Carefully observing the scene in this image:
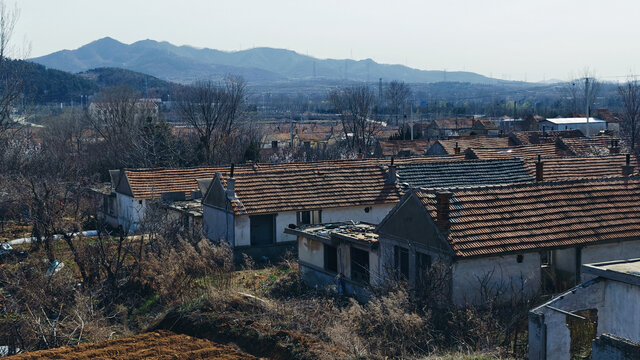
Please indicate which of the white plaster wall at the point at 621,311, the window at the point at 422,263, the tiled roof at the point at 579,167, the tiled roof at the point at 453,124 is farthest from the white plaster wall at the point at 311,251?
the tiled roof at the point at 453,124

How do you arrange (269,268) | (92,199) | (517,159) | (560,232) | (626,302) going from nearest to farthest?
(626,302) → (560,232) → (269,268) → (517,159) → (92,199)

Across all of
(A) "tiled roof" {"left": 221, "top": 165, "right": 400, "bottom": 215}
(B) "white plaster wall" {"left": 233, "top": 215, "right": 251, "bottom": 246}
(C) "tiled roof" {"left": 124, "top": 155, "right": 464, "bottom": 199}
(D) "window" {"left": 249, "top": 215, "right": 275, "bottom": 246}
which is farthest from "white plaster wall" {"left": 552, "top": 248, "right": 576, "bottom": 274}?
(C) "tiled roof" {"left": 124, "top": 155, "right": 464, "bottom": 199}

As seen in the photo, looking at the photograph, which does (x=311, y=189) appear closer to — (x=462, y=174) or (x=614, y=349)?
(x=462, y=174)

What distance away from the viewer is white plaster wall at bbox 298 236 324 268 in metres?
20.9

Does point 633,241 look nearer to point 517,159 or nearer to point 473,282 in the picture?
point 473,282

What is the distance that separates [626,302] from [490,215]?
4.53m

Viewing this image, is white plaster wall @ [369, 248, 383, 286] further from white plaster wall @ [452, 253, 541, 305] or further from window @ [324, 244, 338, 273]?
white plaster wall @ [452, 253, 541, 305]

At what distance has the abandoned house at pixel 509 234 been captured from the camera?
16.0 meters

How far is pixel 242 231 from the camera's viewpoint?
25031 millimetres

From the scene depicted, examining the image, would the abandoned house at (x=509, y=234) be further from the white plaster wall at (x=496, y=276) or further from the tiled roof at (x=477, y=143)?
the tiled roof at (x=477, y=143)

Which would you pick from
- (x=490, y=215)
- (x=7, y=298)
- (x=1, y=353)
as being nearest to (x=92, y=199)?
(x=7, y=298)

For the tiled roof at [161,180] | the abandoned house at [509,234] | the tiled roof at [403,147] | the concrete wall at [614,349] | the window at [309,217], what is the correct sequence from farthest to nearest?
the tiled roof at [403,147], the tiled roof at [161,180], the window at [309,217], the abandoned house at [509,234], the concrete wall at [614,349]

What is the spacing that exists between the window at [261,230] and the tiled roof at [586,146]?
1976 cm

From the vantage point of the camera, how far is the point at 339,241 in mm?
19984
